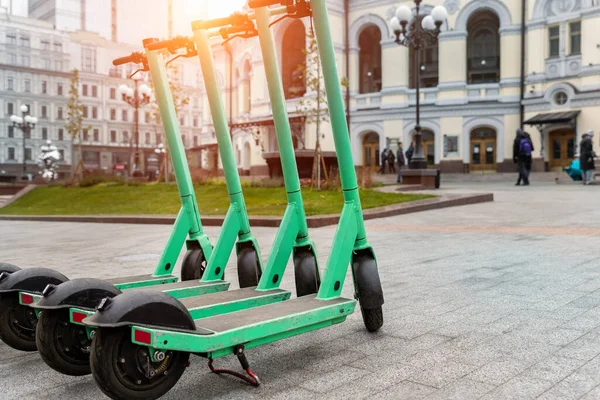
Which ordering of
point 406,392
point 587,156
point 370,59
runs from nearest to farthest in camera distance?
point 406,392 → point 587,156 → point 370,59

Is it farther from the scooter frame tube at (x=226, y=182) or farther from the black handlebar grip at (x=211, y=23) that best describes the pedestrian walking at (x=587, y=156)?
the black handlebar grip at (x=211, y=23)

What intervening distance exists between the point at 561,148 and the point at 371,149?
1274cm

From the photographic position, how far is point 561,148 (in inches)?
1443

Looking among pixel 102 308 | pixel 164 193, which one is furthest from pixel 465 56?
pixel 102 308

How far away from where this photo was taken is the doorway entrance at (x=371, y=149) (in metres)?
42.8

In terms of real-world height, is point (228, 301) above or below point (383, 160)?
below

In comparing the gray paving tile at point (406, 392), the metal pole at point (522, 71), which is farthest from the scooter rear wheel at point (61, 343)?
the metal pole at point (522, 71)

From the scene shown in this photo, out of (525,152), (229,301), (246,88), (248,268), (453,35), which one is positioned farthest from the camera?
(246,88)

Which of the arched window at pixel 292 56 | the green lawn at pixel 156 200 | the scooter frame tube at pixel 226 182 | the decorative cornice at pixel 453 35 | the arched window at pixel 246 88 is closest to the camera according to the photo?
the scooter frame tube at pixel 226 182

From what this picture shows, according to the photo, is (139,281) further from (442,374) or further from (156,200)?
(156,200)

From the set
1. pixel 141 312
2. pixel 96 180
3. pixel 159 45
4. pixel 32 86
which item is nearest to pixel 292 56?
pixel 96 180

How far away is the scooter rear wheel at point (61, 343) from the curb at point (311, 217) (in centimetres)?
848

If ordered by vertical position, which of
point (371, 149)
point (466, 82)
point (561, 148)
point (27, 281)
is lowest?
point (27, 281)

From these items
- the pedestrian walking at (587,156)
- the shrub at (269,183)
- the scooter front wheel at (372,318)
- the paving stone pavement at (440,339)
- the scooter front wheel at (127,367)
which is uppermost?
the pedestrian walking at (587,156)
